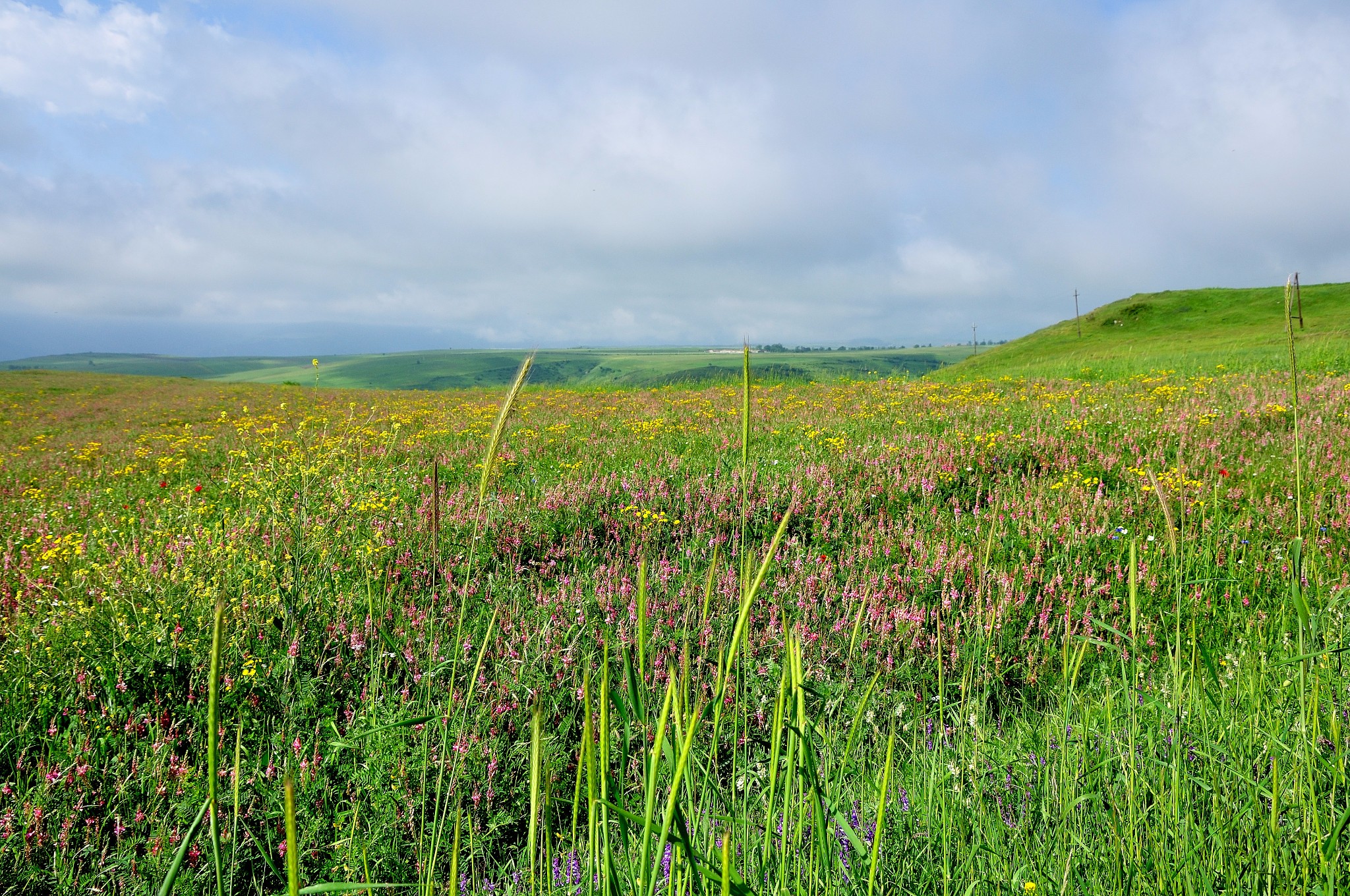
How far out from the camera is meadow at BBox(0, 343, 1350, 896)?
1497 mm

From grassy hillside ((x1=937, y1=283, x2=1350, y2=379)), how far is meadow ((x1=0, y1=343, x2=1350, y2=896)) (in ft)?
52.8

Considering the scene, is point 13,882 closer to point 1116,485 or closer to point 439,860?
point 439,860

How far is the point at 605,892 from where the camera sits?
3.38 feet

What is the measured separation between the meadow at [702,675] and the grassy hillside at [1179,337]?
52.8 ft

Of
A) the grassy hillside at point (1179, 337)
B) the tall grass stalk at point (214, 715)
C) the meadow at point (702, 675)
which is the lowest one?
the meadow at point (702, 675)

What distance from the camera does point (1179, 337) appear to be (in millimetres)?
46500

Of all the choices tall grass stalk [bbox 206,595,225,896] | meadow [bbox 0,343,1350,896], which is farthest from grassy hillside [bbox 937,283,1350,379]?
tall grass stalk [bbox 206,595,225,896]

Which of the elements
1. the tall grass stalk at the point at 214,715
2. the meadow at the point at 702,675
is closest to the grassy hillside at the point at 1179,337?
the meadow at the point at 702,675

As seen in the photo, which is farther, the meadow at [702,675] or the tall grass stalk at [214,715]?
the meadow at [702,675]

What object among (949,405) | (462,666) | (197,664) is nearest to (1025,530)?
(462,666)

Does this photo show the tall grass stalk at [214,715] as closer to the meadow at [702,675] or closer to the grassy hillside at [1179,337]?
the meadow at [702,675]

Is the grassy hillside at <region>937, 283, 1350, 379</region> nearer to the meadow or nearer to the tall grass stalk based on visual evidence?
the meadow

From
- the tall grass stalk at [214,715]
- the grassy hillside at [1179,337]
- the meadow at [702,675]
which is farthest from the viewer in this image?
the grassy hillside at [1179,337]

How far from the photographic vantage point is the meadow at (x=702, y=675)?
150 centimetres
